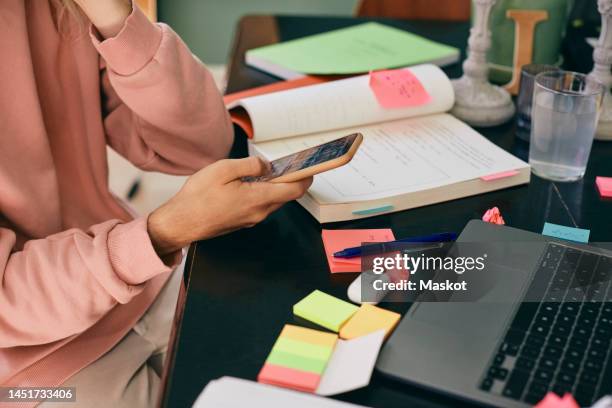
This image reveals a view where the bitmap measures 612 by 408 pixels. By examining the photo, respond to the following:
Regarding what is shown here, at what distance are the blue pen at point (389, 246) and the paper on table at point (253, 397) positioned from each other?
213mm

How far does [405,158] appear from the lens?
3.11ft

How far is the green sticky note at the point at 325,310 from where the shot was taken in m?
0.67

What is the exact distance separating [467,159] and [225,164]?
34cm

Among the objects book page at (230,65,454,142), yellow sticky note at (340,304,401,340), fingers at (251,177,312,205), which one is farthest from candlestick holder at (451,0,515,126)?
yellow sticky note at (340,304,401,340)

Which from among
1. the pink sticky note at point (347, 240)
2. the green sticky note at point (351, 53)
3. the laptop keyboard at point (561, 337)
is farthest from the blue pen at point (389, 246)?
the green sticky note at point (351, 53)

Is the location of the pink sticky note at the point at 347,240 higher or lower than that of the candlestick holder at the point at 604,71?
lower

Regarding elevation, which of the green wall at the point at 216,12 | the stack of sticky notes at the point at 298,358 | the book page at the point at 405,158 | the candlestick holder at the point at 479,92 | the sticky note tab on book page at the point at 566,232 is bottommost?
the green wall at the point at 216,12

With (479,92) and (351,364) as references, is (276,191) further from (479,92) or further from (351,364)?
(479,92)

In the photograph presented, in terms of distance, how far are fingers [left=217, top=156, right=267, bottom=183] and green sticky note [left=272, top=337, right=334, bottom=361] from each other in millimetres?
221

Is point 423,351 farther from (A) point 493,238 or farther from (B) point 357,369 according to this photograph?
(A) point 493,238

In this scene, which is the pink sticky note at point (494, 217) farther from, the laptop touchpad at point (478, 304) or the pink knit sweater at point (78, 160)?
the pink knit sweater at point (78, 160)

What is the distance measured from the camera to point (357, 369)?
607 mm

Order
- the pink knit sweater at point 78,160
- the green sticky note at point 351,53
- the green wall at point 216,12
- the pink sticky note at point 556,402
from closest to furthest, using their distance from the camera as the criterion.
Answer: the pink sticky note at point 556,402 → the pink knit sweater at point 78,160 → the green sticky note at point 351,53 → the green wall at point 216,12

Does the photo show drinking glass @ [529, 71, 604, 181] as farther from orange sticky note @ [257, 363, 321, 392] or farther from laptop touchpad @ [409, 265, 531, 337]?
orange sticky note @ [257, 363, 321, 392]
